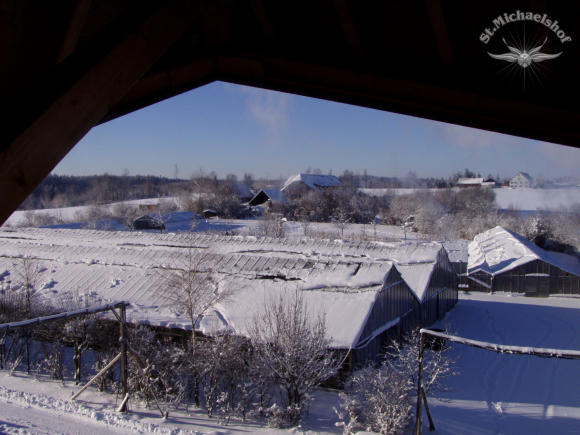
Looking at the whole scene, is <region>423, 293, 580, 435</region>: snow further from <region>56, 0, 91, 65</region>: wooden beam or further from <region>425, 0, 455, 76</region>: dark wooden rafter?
<region>56, 0, 91, 65</region>: wooden beam

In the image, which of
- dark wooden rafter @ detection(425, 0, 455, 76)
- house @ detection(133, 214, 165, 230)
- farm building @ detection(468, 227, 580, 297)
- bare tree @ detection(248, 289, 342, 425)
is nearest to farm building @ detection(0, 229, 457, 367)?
bare tree @ detection(248, 289, 342, 425)

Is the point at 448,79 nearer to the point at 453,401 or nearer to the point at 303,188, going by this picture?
the point at 453,401

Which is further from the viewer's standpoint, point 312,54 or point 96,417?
point 96,417

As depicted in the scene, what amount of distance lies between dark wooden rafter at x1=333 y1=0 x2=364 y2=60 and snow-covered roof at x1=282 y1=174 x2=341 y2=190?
209ft

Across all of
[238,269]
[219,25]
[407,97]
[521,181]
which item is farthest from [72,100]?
[521,181]

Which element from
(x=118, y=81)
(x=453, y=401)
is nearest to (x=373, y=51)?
(x=118, y=81)

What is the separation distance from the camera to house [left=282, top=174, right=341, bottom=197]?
65.3 m

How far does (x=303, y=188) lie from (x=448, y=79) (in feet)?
210

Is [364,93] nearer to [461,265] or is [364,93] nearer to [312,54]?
[312,54]

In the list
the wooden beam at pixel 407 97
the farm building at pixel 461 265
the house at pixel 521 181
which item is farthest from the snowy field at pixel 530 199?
the wooden beam at pixel 407 97

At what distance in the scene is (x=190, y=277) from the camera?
12.1 m

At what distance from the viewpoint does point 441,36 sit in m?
1.95

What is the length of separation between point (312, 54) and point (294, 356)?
28.9ft

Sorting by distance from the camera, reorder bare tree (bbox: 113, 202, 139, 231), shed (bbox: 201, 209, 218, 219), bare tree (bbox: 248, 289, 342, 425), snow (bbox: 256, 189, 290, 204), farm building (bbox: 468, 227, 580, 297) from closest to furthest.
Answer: bare tree (bbox: 248, 289, 342, 425) < farm building (bbox: 468, 227, 580, 297) < bare tree (bbox: 113, 202, 139, 231) < shed (bbox: 201, 209, 218, 219) < snow (bbox: 256, 189, 290, 204)
